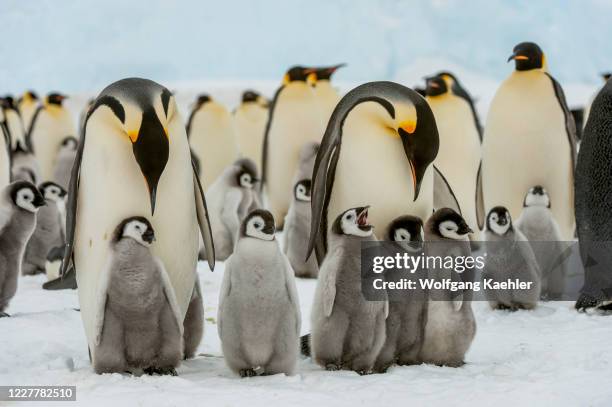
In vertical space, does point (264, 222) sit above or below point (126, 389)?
above

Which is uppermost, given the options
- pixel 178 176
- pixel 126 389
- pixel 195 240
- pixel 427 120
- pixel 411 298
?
pixel 427 120

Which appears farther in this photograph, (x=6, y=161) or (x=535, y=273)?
(x=6, y=161)

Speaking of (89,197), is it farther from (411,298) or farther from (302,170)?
(302,170)

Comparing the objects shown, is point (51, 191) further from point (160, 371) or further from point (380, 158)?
point (160, 371)

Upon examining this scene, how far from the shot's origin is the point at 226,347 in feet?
11.0

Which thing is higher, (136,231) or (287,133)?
(287,133)

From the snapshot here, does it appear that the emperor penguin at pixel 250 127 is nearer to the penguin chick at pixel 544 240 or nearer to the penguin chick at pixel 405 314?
the penguin chick at pixel 544 240

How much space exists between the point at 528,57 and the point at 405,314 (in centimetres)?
370

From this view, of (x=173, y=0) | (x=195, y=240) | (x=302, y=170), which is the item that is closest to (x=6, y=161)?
(x=302, y=170)

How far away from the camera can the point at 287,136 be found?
9328 mm

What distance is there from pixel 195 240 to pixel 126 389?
922 millimetres

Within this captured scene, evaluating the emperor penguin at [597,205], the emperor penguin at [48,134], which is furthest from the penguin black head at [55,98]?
the emperor penguin at [597,205]

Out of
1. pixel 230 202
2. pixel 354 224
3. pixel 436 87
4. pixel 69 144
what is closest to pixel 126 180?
pixel 354 224

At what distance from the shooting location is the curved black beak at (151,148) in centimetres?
328
